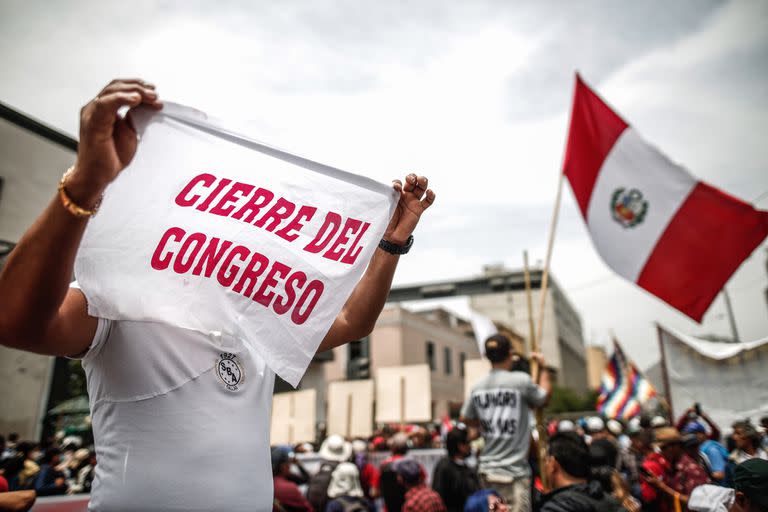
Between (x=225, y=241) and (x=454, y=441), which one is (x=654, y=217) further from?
(x=225, y=241)

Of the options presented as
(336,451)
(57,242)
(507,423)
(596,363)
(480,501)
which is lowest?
(480,501)

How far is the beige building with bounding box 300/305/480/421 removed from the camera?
1314 inches

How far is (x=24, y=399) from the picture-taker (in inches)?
603

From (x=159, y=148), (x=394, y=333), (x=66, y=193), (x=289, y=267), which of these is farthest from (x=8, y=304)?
(x=394, y=333)

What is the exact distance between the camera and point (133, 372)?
4.75 ft

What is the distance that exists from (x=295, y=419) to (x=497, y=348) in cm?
731

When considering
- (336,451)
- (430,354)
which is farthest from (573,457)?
(430,354)

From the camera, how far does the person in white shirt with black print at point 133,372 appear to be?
3.86 feet

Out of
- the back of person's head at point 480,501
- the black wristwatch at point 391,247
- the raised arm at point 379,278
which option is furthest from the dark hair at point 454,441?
the black wristwatch at point 391,247

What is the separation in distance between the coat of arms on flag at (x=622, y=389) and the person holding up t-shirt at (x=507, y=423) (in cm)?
1086

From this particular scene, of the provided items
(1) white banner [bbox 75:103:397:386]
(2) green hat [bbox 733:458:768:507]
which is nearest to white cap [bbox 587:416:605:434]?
(2) green hat [bbox 733:458:768:507]

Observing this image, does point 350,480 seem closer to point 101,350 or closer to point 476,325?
point 476,325

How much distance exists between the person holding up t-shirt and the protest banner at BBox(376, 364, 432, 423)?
18.2 ft

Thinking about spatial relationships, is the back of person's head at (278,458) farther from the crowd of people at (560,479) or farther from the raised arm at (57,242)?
the raised arm at (57,242)
